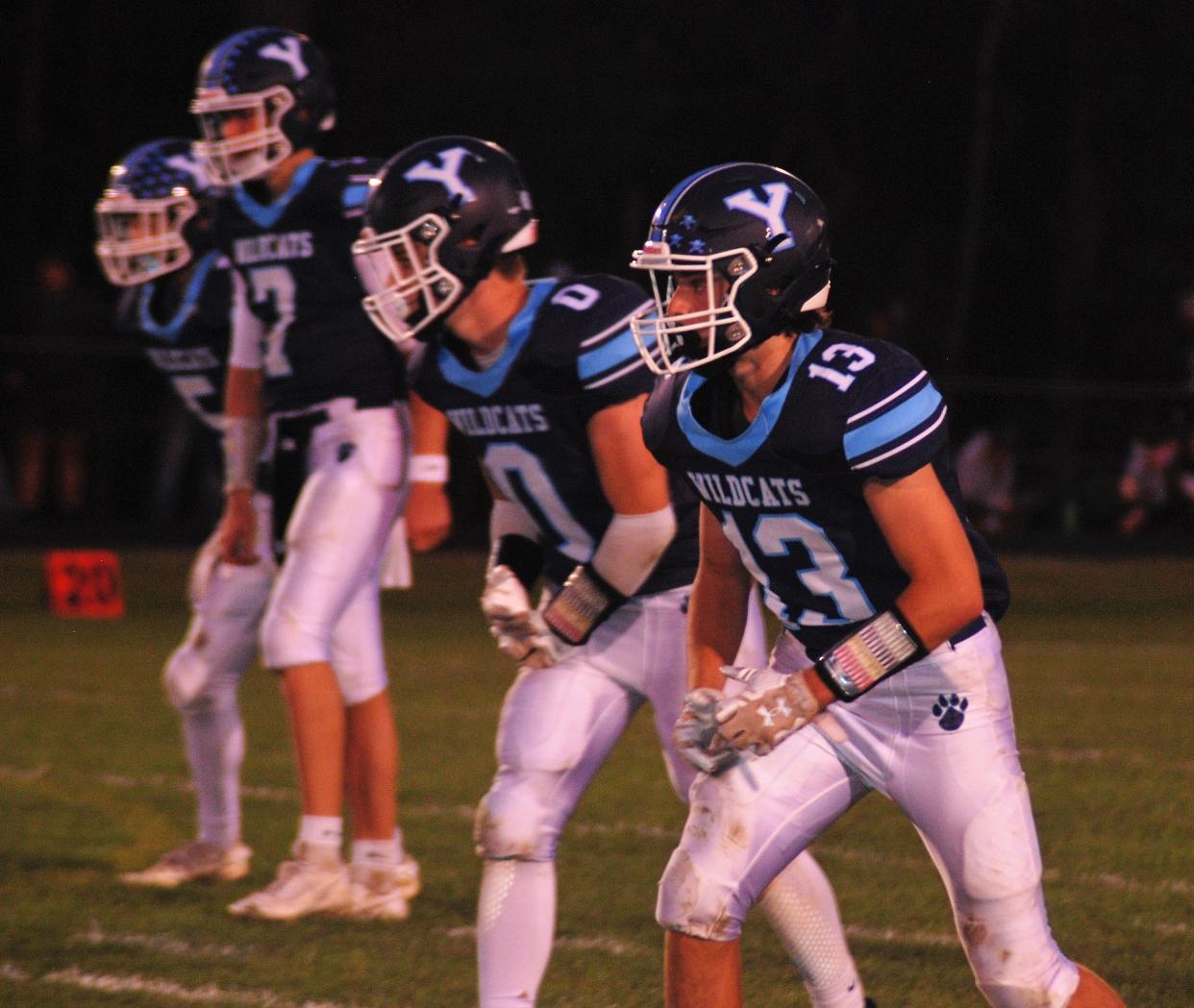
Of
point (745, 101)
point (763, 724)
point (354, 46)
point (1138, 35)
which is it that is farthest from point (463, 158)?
point (1138, 35)

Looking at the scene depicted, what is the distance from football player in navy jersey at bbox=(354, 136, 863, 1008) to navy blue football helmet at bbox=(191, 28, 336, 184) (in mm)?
1077

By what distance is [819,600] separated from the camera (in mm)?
3605

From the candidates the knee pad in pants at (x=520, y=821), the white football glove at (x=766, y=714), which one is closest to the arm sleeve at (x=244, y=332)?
the knee pad in pants at (x=520, y=821)

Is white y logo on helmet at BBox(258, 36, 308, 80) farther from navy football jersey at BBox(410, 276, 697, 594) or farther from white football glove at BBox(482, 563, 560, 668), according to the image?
white football glove at BBox(482, 563, 560, 668)

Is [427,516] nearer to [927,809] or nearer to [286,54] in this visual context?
[286,54]

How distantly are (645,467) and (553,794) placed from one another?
635 mm

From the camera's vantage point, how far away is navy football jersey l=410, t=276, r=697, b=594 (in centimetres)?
422

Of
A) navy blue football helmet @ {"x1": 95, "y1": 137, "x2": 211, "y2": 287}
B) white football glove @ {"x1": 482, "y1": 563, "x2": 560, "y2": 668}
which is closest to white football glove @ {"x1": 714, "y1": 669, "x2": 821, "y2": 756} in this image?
white football glove @ {"x1": 482, "y1": 563, "x2": 560, "y2": 668}

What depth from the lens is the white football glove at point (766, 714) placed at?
11.1 feet

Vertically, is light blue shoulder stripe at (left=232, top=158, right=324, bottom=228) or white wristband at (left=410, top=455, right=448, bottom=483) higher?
Answer: light blue shoulder stripe at (left=232, top=158, right=324, bottom=228)

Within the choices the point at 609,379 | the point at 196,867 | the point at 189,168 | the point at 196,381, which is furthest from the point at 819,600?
the point at 189,168

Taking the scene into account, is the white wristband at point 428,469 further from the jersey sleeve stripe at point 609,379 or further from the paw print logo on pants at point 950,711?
the paw print logo on pants at point 950,711

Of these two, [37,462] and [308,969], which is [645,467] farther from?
[37,462]

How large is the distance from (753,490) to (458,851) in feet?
8.83
